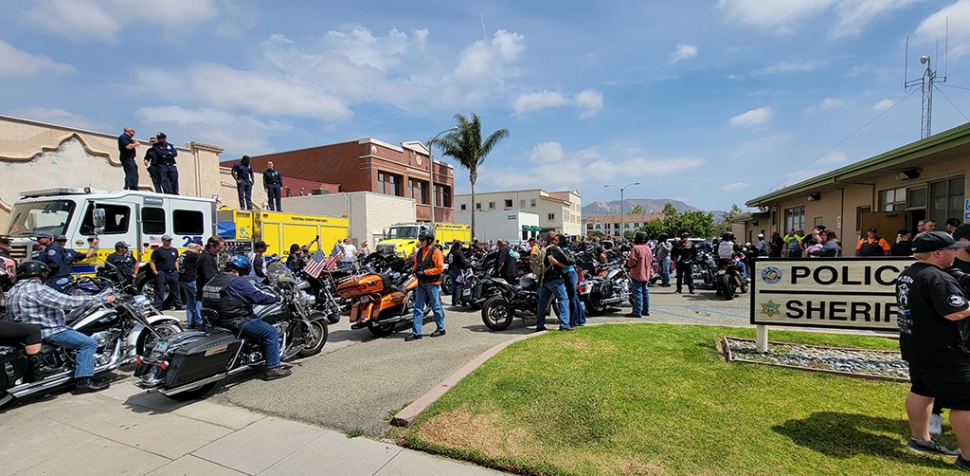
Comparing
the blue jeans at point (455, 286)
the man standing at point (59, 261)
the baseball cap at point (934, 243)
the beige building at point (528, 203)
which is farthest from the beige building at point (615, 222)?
the baseball cap at point (934, 243)

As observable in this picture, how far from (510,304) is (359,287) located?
2.69 meters

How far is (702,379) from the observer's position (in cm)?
468

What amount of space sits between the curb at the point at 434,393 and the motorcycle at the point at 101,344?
3.08m

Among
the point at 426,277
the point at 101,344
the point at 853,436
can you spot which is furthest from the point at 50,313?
the point at 853,436

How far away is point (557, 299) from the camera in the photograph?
739 centimetres

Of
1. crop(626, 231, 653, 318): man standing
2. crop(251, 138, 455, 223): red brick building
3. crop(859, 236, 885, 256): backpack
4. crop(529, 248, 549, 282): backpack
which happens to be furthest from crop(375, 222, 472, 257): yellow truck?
crop(859, 236, 885, 256): backpack

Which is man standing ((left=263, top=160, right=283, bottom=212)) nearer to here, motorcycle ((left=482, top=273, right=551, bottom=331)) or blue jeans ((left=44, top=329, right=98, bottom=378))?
motorcycle ((left=482, top=273, right=551, bottom=331))

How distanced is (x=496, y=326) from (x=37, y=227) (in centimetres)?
981

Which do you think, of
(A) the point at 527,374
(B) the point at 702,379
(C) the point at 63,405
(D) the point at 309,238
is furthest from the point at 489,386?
(D) the point at 309,238

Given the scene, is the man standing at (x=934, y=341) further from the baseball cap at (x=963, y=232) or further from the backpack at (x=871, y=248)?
the backpack at (x=871, y=248)

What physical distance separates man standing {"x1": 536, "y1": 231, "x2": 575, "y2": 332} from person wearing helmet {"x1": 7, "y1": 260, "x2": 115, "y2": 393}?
236 inches

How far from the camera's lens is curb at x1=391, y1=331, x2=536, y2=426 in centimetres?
407

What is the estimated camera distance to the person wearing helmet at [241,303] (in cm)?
505

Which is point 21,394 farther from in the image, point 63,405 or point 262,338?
point 262,338
